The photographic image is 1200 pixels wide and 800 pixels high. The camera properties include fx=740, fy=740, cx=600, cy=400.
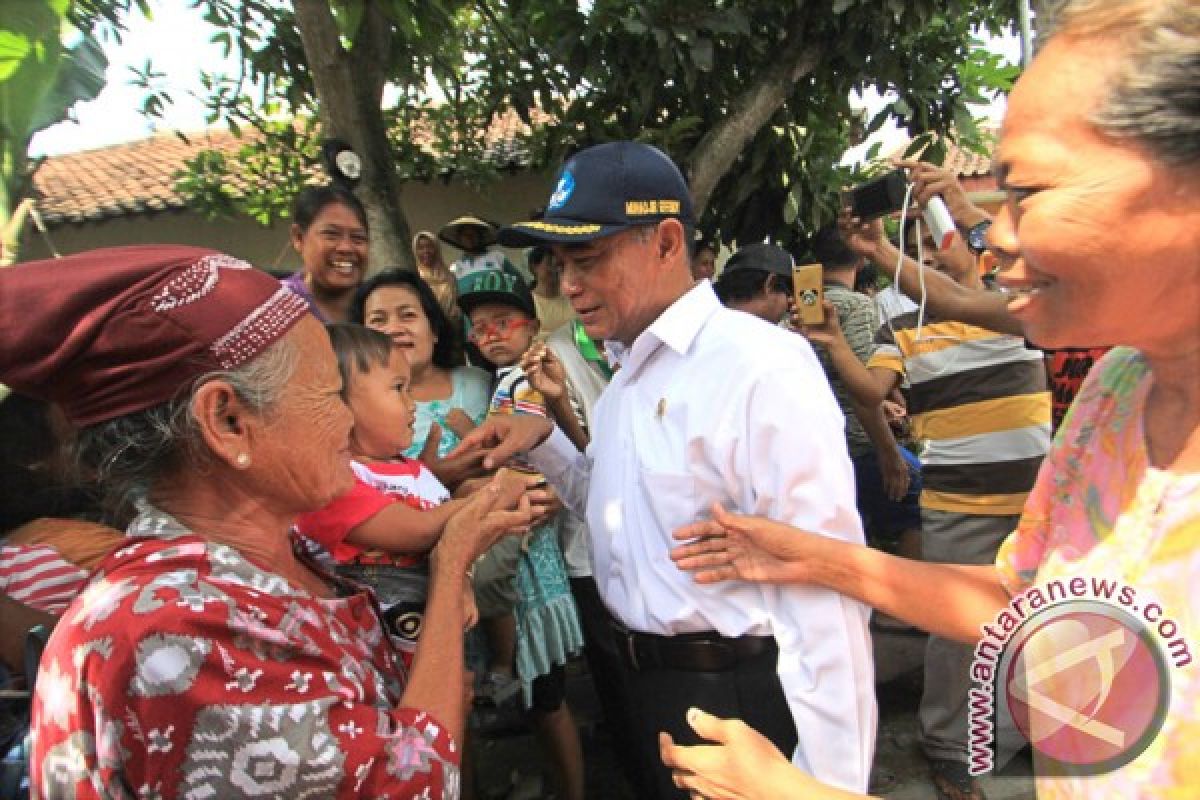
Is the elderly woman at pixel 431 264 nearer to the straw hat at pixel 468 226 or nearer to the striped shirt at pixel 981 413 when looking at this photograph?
the straw hat at pixel 468 226

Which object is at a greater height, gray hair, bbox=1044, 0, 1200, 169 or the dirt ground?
gray hair, bbox=1044, 0, 1200, 169

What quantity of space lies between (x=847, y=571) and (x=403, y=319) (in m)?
1.90

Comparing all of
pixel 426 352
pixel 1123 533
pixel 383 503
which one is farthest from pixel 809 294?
pixel 1123 533

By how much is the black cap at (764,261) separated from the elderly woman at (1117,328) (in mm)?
2729

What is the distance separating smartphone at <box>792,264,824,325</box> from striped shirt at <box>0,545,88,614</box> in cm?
233

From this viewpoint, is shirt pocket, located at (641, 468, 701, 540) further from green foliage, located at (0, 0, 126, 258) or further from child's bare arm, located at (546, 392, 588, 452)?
green foliage, located at (0, 0, 126, 258)

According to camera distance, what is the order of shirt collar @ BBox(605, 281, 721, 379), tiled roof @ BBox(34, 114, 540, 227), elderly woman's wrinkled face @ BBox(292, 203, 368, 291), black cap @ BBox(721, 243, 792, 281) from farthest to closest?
tiled roof @ BBox(34, 114, 540, 227) → black cap @ BBox(721, 243, 792, 281) → elderly woman's wrinkled face @ BBox(292, 203, 368, 291) → shirt collar @ BBox(605, 281, 721, 379)

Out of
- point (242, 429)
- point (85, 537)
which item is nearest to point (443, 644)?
point (242, 429)

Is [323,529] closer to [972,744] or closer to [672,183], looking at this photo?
[672,183]

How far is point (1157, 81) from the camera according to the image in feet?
2.69

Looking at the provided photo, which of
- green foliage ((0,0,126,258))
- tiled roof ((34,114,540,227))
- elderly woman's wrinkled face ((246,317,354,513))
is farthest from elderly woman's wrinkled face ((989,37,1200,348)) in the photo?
tiled roof ((34,114,540,227))

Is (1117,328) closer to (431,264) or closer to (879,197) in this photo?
(879,197)

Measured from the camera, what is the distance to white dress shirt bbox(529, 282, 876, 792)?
1.51m

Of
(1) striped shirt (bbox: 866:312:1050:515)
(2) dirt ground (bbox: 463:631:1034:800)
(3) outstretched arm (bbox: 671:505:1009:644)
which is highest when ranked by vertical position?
(3) outstretched arm (bbox: 671:505:1009:644)
